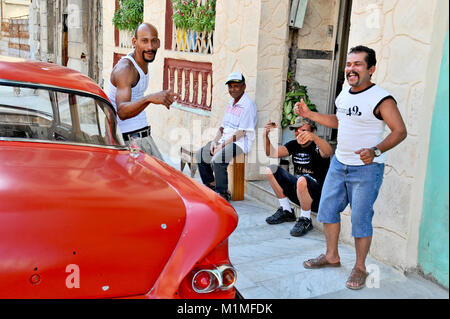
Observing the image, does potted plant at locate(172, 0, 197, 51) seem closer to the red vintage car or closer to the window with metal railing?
the window with metal railing

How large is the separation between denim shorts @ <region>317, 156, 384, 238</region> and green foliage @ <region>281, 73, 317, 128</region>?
2.36 meters

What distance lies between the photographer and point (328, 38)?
6.30 meters

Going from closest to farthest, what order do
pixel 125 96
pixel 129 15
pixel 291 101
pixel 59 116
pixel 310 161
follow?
pixel 59 116, pixel 125 96, pixel 310 161, pixel 291 101, pixel 129 15

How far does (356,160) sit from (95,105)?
1.95 meters

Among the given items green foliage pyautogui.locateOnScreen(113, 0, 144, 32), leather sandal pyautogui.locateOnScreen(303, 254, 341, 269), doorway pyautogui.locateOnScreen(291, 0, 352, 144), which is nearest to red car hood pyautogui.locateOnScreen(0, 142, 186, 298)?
leather sandal pyautogui.locateOnScreen(303, 254, 341, 269)

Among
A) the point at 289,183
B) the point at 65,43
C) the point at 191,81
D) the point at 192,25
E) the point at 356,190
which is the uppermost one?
the point at 192,25

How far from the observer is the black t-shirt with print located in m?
4.86

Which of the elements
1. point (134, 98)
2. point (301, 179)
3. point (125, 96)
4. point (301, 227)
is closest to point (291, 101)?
point (301, 179)

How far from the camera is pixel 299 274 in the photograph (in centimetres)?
383

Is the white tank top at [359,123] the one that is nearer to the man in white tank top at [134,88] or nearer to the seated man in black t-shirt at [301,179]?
the seated man in black t-shirt at [301,179]

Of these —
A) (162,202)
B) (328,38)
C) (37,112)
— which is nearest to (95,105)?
(37,112)

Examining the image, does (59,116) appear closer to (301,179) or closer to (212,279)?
(212,279)

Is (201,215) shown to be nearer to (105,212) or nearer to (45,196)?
(105,212)

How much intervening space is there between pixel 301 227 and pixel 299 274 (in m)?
1.02
